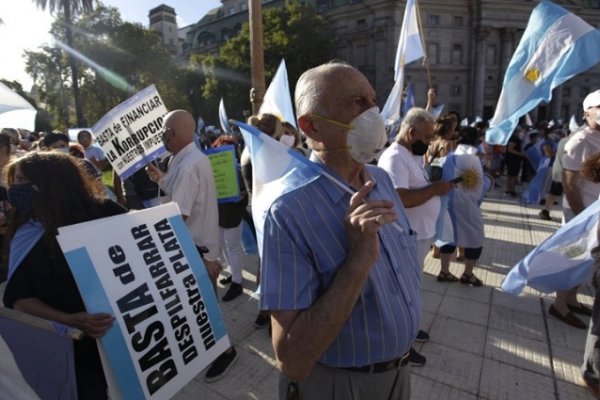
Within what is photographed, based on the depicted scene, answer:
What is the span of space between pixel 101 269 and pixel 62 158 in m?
0.67

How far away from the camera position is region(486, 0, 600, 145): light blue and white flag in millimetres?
3621

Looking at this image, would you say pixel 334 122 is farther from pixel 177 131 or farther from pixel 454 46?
pixel 454 46

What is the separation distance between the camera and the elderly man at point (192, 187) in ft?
9.85

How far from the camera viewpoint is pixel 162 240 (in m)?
2.04

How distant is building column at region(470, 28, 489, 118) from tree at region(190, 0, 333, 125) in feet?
52.4

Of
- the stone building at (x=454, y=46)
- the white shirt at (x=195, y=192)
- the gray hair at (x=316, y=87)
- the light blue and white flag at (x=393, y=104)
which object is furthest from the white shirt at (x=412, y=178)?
the stone building at (x=454, y=46)

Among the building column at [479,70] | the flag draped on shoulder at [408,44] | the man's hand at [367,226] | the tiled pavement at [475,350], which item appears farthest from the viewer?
the building column at [479,70]

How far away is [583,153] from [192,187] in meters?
3.54

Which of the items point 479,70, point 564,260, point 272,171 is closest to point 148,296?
point 272,171

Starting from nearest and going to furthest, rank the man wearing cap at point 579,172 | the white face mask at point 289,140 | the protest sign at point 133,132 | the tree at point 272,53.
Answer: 1. the man wearing cap at point 579,172
2. the protest sign at point 133,132
3. the white face mask at point 289,140
4. the tree at point 272,53

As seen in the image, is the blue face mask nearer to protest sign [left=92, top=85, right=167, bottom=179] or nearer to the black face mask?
protest sign [left=92, top=85, right=167, bottom=179]

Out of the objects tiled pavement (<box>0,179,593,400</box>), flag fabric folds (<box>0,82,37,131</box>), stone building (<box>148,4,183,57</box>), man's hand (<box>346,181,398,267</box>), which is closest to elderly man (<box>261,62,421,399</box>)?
man's hand (<box>346,181,398,267</box>)

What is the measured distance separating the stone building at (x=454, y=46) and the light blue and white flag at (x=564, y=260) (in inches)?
1477

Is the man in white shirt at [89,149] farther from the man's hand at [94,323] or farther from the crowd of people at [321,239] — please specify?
the man's hand at [94,323]
